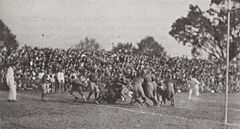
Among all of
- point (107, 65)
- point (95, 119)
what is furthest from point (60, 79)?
point (95, 119)

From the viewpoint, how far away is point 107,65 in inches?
888

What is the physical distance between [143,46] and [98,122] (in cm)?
5916

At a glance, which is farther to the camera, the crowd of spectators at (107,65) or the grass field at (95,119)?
the crowd of spectators at (107,65)

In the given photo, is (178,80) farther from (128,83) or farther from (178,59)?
(128,83)

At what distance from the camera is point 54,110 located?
14172mm

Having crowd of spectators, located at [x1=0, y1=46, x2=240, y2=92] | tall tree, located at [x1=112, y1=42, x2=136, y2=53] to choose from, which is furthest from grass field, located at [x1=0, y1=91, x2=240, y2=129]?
tall tree, located at [x1=112, y1=42, x2=136, y2=53]

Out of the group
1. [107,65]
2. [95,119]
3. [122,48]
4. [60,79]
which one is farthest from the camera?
[122,48]

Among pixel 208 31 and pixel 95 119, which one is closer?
pixel 95 119

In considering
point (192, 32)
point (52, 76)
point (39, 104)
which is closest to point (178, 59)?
point (192, 32)

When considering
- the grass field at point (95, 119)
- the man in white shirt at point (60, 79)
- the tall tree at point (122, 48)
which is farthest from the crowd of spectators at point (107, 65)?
the tall tree at point (122, 48)

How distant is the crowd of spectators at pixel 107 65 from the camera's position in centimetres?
1939

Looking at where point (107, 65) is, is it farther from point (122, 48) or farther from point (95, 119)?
point (122, 48)

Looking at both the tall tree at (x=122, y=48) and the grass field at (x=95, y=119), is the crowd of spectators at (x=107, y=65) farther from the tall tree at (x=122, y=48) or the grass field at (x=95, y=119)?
the tall tree at (x=122, y=48)

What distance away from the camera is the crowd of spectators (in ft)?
63.6
